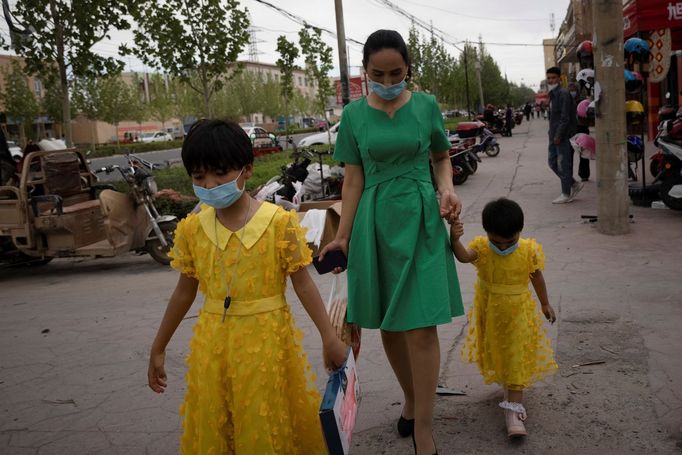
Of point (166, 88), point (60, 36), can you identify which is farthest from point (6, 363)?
point (166, 88)

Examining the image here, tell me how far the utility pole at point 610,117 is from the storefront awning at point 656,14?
1.49m

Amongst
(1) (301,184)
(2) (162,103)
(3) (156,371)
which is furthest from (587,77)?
(2) (162,103)

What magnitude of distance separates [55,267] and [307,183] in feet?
11.2

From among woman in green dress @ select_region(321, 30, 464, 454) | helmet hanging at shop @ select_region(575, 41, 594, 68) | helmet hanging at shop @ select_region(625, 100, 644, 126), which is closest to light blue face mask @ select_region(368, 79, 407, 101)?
woman in green dress @ select_region(321, 30, 464, 454)

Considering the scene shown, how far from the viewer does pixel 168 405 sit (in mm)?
3691

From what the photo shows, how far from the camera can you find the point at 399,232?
2.76 m

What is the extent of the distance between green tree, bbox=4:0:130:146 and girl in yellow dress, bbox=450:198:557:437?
9517 millimetres

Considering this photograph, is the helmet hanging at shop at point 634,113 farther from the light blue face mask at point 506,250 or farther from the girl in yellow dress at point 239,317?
the girl in yellow dress at point 239,317

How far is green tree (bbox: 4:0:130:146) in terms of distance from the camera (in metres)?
10.7

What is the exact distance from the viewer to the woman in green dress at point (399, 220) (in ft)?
8.82

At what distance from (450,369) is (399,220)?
1.43 metres

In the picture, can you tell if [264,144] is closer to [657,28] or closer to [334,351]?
[657,28]

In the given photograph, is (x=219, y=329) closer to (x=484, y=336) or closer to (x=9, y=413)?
(x=484, y=336)

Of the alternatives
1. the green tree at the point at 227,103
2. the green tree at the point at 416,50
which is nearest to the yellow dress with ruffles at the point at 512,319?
the green tree at the point at 416,50
